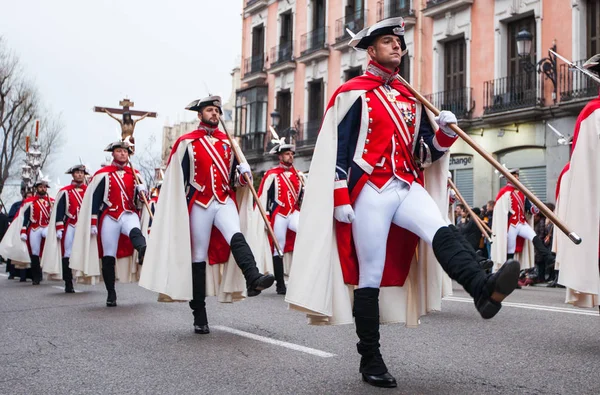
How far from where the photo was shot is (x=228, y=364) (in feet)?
17.9

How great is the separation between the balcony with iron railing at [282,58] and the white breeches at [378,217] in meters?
29.9

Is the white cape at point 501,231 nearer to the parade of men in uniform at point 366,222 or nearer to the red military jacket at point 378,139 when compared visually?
the parade of men in uniform at point 366,222

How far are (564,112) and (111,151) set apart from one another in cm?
1454

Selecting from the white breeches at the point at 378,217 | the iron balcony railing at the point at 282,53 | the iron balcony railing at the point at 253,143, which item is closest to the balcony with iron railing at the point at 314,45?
the iron balcony railing at the point at 282,53

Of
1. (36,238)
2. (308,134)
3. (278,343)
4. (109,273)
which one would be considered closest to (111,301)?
(109,273)

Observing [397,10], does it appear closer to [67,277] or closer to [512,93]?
[512,93]

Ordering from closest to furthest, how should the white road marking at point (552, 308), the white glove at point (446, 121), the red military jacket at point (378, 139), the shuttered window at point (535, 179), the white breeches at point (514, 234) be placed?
the white glove at point (446, 121) < the red military jacket at point (378, 139) < the white road marking at point (552, 308) < the white breeches at point (514, 234) < the shuttered window at point (535, 179)

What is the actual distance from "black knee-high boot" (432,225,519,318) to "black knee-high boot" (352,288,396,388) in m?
0.60

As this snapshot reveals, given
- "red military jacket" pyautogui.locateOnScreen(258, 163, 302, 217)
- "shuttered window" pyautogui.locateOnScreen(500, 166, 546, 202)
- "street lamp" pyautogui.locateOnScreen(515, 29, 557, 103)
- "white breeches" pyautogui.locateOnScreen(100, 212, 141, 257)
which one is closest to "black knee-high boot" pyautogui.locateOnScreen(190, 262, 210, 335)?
"white breeches" pyautogui.locateOnScreen(100, 212, 141, 257)

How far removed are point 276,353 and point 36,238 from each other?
1078cm

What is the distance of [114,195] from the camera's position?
33.6 feet

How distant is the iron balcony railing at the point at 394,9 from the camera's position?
2723 cm

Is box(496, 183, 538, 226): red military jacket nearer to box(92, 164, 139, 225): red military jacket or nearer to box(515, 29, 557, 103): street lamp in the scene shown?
box(515, 29, 557, 103): street lamp

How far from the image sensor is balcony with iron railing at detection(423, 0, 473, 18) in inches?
973
